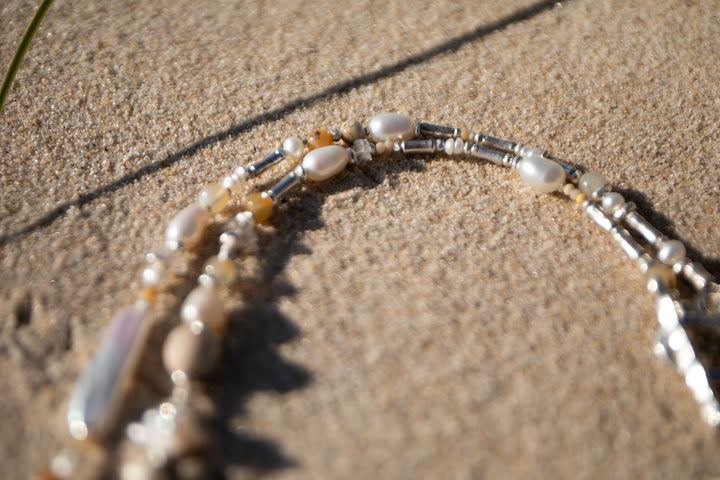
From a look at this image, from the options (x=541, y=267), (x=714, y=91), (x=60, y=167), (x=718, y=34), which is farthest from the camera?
(x=718, y=34)

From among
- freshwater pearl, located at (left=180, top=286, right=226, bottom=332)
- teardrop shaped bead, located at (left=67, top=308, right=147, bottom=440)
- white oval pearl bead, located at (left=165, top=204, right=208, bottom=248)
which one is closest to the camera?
teardrop shaped bead, located at (left=67, top=308, right=147, bottom=440)

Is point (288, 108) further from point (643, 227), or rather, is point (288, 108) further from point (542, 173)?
point (643, 227)

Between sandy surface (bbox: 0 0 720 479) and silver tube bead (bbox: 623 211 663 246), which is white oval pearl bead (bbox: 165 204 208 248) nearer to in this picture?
sandy surface (bbox: 0 0 720 479)

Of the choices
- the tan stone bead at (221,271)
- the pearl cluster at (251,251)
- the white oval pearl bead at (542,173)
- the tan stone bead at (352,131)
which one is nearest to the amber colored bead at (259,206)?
the pearl cluster at (251,251)

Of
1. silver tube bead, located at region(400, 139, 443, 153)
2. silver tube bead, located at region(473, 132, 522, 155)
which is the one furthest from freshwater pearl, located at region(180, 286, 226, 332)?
silver tube bead, located at region(473, 132, 522, 155)

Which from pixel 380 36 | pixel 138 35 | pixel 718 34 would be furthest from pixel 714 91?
pixel 138 35

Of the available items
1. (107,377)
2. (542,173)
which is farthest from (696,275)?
(107,377)

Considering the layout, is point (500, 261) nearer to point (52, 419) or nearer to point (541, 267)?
point (541, 267)

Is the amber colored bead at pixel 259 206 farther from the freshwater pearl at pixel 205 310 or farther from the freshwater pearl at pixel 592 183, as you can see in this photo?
the freshwater pearl at pixel 592 183
